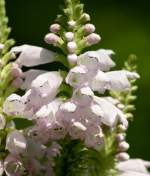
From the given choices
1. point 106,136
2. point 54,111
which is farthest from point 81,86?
point 106,136

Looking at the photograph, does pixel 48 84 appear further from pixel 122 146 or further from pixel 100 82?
pixel 122 146

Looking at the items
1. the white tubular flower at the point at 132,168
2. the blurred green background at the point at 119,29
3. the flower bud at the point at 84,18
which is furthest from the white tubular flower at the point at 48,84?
the blurred green background at the point at 119,29

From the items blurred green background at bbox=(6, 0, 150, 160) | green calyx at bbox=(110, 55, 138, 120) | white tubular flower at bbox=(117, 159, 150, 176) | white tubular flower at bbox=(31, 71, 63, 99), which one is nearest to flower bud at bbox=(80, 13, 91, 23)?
white tubular flower at bbox=(31, 71, 63, 99)

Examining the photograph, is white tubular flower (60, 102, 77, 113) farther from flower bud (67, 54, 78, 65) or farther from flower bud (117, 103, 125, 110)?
flower bud (117, 103, 125, 110)

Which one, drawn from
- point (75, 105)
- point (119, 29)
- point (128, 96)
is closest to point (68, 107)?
point (75, 105)

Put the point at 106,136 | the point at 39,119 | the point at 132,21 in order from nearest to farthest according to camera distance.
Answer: the point at 39,119 → the point at 106,136 → the point at 132,21

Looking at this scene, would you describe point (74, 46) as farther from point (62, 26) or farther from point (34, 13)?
point (34, 13)
